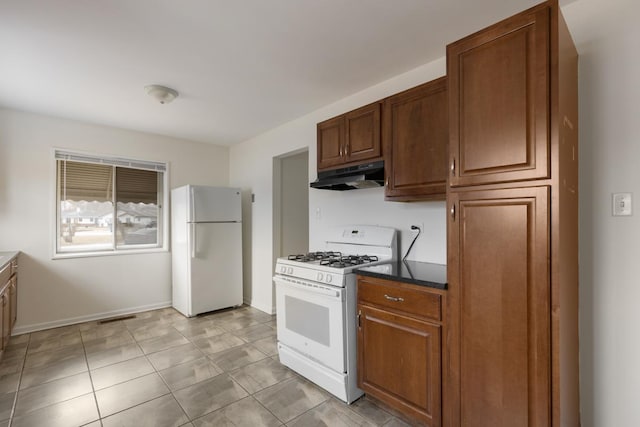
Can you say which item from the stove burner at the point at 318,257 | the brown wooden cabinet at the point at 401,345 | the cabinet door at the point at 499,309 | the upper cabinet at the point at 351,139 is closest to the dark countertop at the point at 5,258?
the stove burner at the point at 318,257

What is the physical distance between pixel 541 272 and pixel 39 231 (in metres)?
4.58

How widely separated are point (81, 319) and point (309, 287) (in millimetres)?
3185

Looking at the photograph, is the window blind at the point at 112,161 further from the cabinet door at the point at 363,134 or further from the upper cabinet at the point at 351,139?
the cabinet door at the point at 363,134

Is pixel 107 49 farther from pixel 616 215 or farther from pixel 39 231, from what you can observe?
pixel 616 215

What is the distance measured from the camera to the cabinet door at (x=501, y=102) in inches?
51.4

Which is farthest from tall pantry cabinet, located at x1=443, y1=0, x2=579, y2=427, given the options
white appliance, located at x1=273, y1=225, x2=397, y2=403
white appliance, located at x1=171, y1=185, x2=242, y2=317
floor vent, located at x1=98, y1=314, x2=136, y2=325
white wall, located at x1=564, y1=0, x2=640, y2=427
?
floor vent, located at x1=98, y1=314, x2=136, y2=325

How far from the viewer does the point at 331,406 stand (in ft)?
6.80

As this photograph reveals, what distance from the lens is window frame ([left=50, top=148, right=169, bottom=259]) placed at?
354cm

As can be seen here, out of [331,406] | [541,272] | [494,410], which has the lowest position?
[331,406]

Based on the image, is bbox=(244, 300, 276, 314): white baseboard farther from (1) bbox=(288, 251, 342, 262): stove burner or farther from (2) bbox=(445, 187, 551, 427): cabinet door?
(2) bbox=(445, 187, 551, 427): cabinet door

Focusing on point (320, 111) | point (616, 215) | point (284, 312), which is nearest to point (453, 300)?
point (616, 215)

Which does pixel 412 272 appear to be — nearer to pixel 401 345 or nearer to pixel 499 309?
pixel 401 345

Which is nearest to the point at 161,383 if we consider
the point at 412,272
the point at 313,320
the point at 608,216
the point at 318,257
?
the point at 313,320

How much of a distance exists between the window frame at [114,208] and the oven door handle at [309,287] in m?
2.58
